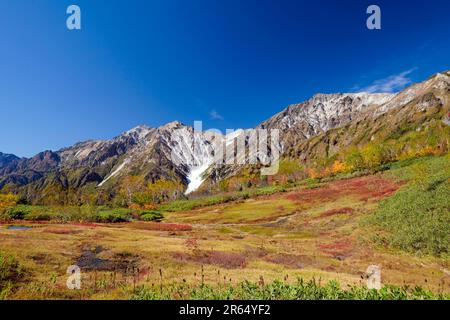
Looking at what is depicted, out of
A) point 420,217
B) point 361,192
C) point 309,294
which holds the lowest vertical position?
point 309,294

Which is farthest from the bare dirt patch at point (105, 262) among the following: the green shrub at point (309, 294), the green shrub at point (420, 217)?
the green shrub at point (420, 217)

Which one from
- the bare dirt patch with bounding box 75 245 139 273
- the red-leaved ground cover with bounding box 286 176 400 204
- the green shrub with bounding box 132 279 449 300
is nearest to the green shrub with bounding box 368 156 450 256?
the red-leaved ground cover with bounding box 286 176 400 204

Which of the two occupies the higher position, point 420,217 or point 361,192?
point 361,192

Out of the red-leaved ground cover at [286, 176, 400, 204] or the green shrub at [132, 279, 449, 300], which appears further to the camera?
the red-leaved ground cover at [286, 176, 400, 204]

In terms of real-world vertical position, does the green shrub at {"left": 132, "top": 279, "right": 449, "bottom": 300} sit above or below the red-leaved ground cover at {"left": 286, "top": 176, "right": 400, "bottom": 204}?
below

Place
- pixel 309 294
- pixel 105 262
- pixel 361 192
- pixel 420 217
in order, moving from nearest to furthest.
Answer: pixel 309 294 → pixel 105 262 → pixel 420 217 → pixel 361 192

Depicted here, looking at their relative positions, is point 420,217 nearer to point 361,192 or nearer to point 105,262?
point 105,262

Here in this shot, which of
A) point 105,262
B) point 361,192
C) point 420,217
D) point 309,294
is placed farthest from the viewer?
point 361,192

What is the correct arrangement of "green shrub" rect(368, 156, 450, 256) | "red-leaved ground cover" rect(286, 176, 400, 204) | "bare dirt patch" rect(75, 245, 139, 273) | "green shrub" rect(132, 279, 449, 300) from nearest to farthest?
"green shrub" rect(132, 279, 449, 300), "bare dirt patch" rect(75, 245, 139, 273), "green shrub" rect(368, 156, 450, 256), "red-leaved ground cover" rect(286, 176, 400, 204)

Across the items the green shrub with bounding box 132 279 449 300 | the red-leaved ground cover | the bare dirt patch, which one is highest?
the red-leaved ground cover

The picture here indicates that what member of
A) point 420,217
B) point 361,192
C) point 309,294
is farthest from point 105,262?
point 361,192

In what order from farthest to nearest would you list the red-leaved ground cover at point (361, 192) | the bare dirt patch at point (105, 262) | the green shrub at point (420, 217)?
1. the red-leaved ground cover at point (361, 192)
2. the green shrub at point (420, 217)
3. the bare dirt patch at point (105, 262)

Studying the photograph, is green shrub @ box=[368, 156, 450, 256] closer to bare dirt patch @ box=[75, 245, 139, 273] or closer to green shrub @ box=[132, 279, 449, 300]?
green shrub @ box=[132, 279, 449, 300]

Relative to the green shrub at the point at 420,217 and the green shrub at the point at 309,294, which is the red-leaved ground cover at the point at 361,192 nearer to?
the green shrub at the point at 420,217
